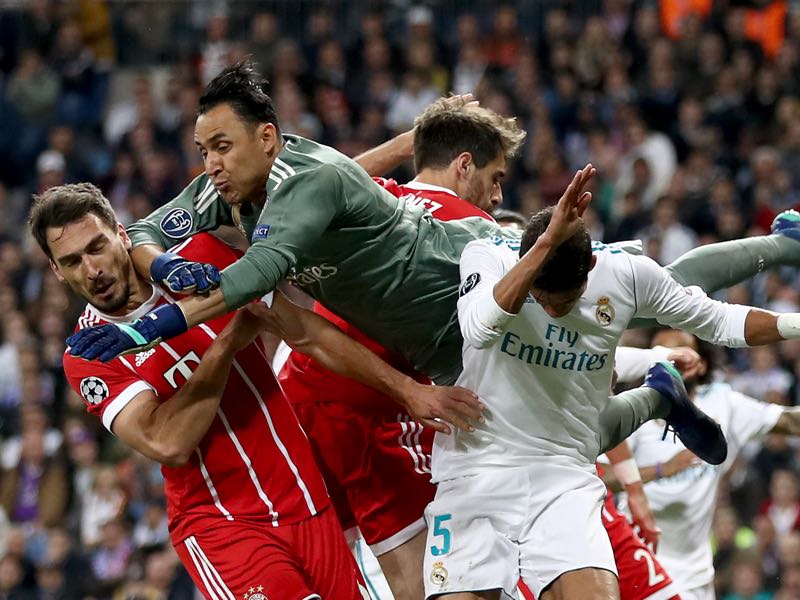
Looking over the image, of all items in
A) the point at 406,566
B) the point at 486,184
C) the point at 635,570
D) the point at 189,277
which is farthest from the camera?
the point at 635,570

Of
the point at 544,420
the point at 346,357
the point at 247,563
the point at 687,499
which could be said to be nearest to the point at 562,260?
the point at 544,420

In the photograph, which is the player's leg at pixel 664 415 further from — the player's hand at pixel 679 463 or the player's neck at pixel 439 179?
the player's neck at pixel 439 179

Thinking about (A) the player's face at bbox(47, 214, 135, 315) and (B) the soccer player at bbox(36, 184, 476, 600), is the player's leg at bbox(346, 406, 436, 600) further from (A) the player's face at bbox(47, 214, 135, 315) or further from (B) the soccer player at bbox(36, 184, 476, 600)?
(A) the player's face at bbox(47, 214, 135, 315)

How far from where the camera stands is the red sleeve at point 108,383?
571cm

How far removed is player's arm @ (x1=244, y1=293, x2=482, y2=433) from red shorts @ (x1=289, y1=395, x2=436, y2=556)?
2.43 feet

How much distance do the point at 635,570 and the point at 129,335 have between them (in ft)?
9.46

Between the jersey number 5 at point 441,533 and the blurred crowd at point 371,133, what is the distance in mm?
4776

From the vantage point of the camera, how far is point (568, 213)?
5152 millimetres

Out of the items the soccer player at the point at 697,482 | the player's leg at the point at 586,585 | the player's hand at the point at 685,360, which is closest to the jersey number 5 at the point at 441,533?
the player's leg at the point at 586,585

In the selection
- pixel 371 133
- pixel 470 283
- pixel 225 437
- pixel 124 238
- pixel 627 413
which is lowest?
pixel 371 133

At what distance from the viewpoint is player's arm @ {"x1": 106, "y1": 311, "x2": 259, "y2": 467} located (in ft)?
18.0

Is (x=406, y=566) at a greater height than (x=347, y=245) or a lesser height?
lesser

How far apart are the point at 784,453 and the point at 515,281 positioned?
6442 mm

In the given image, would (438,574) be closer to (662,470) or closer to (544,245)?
(544,245)
